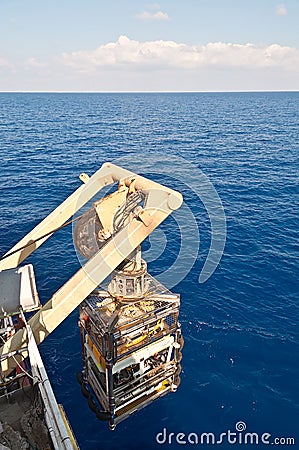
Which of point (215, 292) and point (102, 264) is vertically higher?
point (102, 264)

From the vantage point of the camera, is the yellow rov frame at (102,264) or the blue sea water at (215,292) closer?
the yellow rov frame at (102,264)

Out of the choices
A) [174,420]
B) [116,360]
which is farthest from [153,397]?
[116,360]

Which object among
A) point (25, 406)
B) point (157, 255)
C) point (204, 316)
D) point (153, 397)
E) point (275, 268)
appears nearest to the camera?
point (25, 406)

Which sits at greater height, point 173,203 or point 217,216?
point 173,203

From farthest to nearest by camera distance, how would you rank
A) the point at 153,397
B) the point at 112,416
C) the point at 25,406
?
the point at 153,397, the point at 112,416, the point at 25,406

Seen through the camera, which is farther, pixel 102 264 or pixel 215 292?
pixel 215 292

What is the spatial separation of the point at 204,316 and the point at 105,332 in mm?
12074

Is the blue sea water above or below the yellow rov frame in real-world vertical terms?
below

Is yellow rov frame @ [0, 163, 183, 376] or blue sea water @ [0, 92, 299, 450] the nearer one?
yellow rov frame @ [0, 163, 183, 376]

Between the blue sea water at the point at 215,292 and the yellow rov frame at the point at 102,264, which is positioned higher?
the yellow rov frame at the point at 102,264

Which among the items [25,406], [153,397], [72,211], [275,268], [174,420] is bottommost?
[174,420]

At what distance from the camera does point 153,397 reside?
16.8 m

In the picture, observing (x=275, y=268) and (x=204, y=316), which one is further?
(x=275, y=268)

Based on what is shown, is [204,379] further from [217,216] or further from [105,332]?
[217,216]
